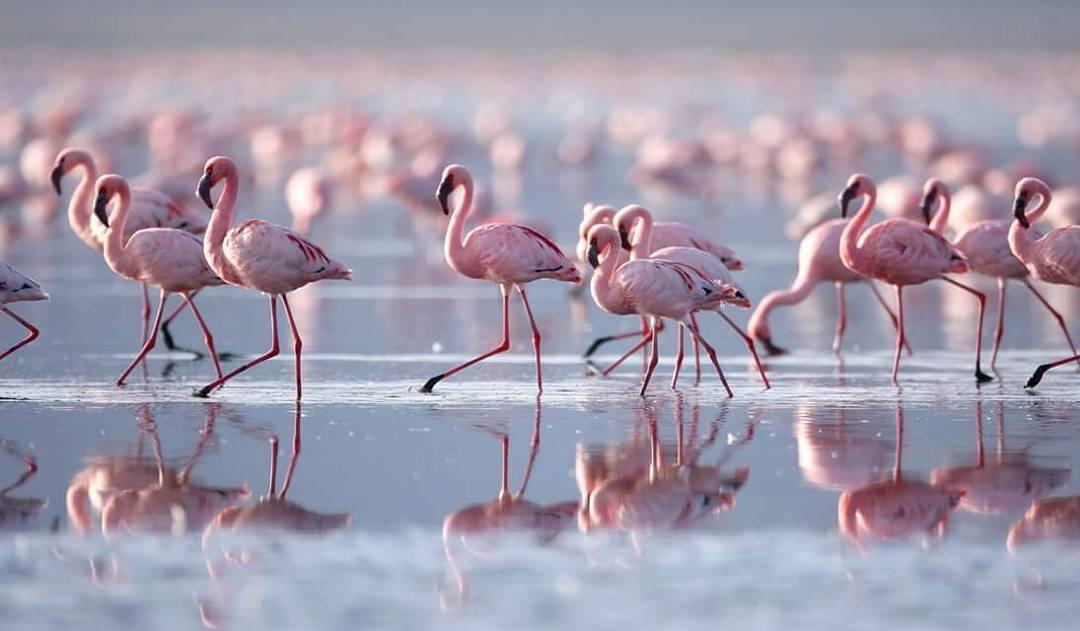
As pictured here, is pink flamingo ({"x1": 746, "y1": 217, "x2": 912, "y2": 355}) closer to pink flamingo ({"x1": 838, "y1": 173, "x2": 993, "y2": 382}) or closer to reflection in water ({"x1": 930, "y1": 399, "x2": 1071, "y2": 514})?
pink flamingo ({"x1": 838, "y1": 173, "x2": 993, "y2": 382})

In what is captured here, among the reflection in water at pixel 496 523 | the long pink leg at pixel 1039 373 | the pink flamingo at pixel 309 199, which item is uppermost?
the pink flamingo at pixel 309 199

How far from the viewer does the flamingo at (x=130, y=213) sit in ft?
38.0

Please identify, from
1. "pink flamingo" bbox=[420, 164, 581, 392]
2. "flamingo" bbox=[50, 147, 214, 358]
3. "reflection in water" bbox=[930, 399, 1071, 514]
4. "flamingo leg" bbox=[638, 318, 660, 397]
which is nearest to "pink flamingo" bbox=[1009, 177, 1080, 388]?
"flamingo leg" bbox=[638, 318, 660, 397]

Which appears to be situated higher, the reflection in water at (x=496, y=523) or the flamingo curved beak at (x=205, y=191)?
the flamingo curved beak at (x=205, y=191)

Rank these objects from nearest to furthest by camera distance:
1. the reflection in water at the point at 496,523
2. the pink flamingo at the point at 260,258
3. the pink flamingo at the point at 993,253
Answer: the reflection in water at the point at 496,523 < the pink flamingo at the point at 260,258 < the pink flamingo at the point at 993,253

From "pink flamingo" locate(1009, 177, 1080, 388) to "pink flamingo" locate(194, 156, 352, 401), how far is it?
342 centimetres

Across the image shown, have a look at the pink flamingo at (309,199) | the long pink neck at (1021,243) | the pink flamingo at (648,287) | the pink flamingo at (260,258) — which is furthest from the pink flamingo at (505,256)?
the pink flamingo at (309,199)

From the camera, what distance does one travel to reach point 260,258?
31.4 ft

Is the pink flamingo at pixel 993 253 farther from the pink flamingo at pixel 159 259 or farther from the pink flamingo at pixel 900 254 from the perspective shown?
the pink flamingo at pixel 159 259

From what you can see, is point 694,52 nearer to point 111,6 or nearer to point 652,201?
point 111,6

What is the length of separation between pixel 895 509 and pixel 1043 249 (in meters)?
3.63

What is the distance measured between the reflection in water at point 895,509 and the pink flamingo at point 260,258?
123 inches

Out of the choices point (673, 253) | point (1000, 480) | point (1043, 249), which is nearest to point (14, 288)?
point (673, 253)

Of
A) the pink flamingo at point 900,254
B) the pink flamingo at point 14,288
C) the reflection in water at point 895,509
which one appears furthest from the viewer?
the pink flamingo at point 900,254
